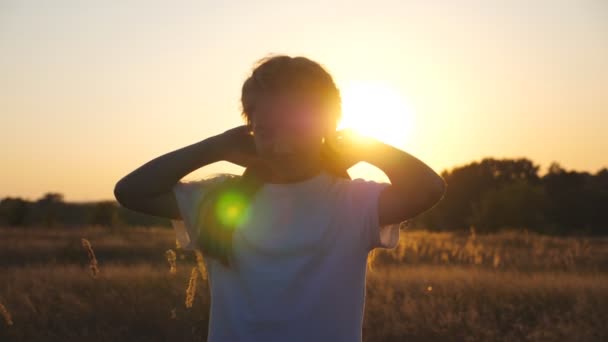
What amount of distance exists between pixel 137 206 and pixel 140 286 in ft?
22.8

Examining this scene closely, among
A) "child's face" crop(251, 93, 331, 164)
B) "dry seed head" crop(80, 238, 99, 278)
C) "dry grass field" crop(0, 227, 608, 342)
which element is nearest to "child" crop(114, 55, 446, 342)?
"child's face" crop(251, 93, 331, 164)

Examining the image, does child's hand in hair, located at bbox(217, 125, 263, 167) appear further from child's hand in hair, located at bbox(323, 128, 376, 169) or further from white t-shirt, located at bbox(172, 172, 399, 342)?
child's hand in hair, located at bbox(323, 128, 376, 169)

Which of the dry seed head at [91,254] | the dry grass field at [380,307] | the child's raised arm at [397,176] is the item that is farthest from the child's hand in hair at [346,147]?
the dry grass field at [380,307]

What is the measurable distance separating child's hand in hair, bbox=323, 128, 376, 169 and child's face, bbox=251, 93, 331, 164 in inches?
2.1

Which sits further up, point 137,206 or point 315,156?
point 315,156

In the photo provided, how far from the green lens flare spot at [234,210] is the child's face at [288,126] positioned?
15 cm

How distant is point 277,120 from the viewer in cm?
186

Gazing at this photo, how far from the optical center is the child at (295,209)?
6.08 feet

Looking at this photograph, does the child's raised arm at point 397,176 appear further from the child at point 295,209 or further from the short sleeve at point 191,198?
the short sleeve at point 191,198

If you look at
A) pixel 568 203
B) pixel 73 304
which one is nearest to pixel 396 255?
pixel 73 304

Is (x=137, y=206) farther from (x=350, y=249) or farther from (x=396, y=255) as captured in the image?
(x=396, y=255)

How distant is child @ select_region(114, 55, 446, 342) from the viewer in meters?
1.85

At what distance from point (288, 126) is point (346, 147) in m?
0.19

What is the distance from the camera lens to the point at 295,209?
75.4 inches
